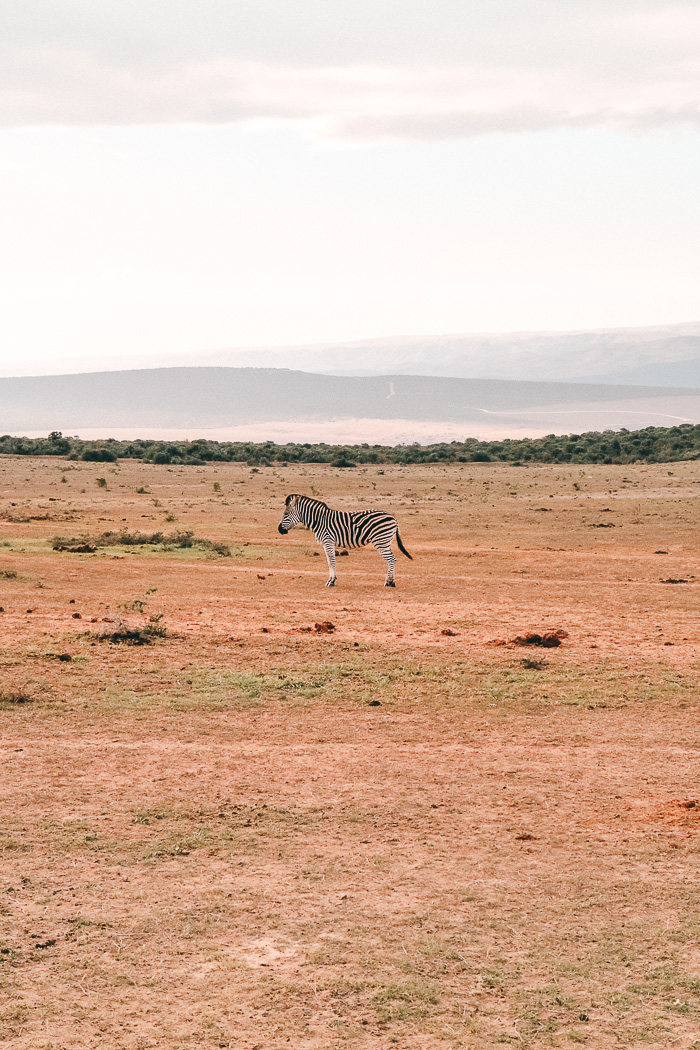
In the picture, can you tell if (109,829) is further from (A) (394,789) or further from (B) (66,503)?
(B) (66,503)

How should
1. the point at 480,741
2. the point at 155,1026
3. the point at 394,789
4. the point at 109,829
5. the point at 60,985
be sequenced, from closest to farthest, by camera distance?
the point at 155,1026 < the point at 60,985 < the point at 109,829 < the point at 394,789 < the point at 480,741

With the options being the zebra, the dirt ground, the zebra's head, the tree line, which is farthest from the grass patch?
the tree line

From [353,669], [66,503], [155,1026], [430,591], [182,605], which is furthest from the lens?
[66,503]

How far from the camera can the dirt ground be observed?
22.1 feet

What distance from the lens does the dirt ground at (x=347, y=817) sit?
22.1ft

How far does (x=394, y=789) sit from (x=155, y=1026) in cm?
459

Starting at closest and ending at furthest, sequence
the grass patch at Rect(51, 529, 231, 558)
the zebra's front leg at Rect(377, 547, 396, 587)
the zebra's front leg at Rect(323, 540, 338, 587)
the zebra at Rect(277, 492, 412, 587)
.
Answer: the zebra's front leg at Rect(323, 540, 338, 587)
the zebra's front leg at Rect(377, 547, 396, 587)
the zebra at Rect(277, 492, 412, 587)
the grass patch at Rect(51, 529, 231, 558)

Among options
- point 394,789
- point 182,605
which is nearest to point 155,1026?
point 394,789

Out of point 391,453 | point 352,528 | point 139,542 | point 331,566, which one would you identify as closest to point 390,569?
point 331,566

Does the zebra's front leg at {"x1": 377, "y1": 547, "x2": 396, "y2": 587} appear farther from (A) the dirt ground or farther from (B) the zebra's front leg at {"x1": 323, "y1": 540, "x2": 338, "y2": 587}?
(B) the zebra's front leg at {"x1": 323, "y1": 540, "x2": 338, "y2": 587}

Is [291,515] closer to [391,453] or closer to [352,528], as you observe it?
[352,528]

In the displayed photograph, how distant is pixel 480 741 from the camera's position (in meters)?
12.4

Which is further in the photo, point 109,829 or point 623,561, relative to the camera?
point 623,561

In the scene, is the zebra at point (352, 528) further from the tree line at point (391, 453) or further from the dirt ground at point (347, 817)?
the tree line at point (391, 453)
